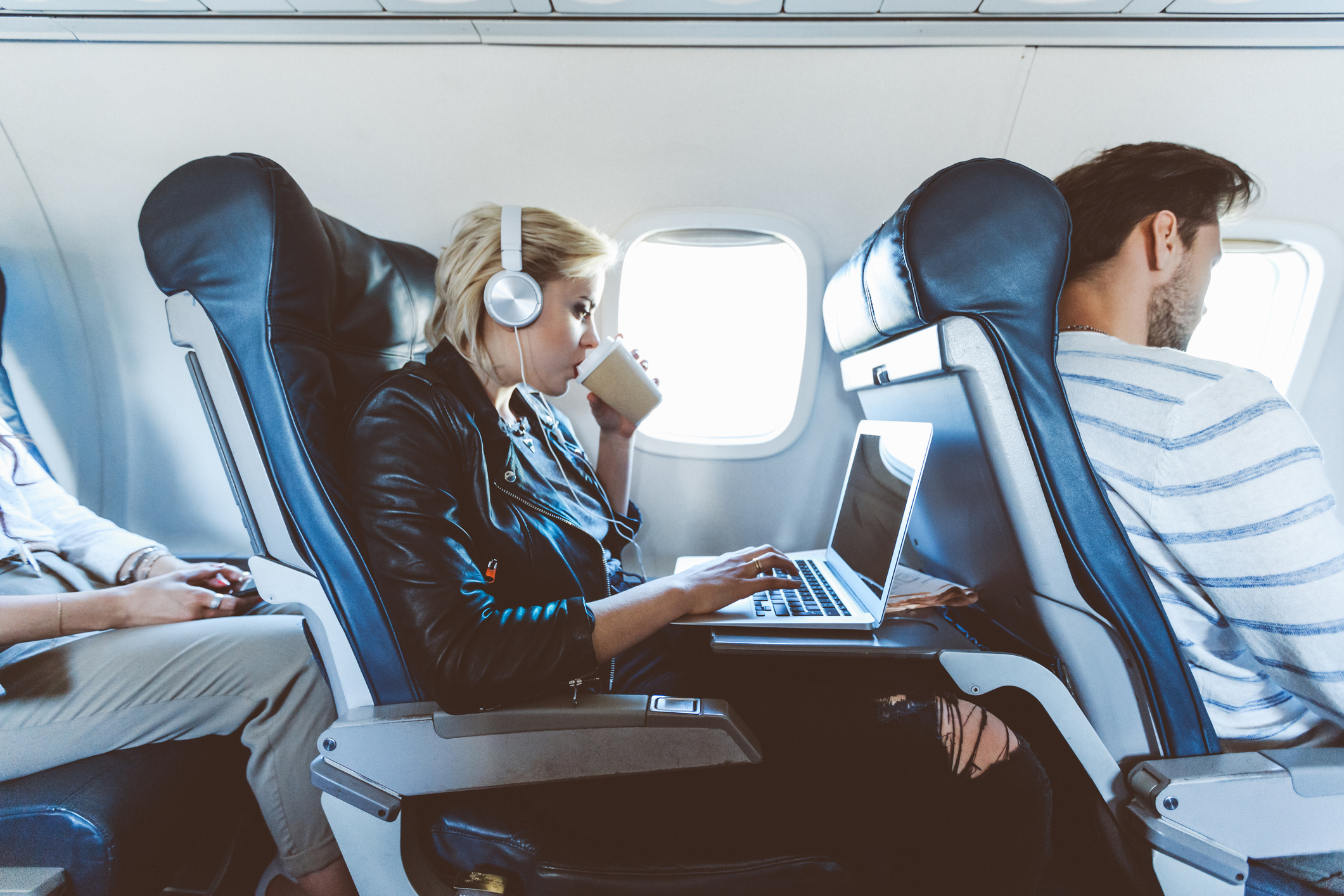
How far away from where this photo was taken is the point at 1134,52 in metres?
1.71

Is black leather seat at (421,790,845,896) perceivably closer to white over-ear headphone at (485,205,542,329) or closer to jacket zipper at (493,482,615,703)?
jacket zipper at (493,482,615,703)

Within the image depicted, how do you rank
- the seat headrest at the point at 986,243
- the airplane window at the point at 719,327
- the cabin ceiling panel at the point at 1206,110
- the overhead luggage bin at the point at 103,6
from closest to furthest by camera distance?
the seat headrest at the point at 986,243 < the overhead luggage bin at the point at 103,6 < the cabin ceiling panel at the point at 1206,110 < the airplane window at the point at 719,327

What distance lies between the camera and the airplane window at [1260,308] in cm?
196

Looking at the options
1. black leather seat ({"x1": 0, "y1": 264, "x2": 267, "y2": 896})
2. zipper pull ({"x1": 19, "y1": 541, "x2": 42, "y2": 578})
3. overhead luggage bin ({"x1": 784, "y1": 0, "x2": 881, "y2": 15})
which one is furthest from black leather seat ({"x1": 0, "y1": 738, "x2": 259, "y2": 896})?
overhead luggage bin ({"x1": 784, "y1": 0, "x2": 881, "y2": 15})

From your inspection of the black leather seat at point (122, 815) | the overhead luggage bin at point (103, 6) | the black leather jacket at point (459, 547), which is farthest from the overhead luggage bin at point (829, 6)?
the black leather seat at point (122, 815)

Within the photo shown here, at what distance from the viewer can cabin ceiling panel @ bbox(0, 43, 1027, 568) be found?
5.61 ft

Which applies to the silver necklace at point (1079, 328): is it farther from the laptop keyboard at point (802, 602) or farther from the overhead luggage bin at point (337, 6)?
the overhead luggage bin at point (337, 6)

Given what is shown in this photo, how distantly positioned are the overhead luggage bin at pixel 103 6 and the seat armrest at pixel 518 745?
1967 millimetres

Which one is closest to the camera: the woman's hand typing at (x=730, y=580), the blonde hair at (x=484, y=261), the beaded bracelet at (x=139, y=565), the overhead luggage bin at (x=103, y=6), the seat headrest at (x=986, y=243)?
the seat headrest at (x=986, y=243)

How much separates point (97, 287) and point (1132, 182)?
2.92 metres

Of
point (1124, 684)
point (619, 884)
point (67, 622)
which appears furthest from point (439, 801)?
point (1124, 684)

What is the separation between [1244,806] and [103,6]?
3084 millimetres

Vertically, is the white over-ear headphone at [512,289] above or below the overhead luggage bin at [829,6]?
below

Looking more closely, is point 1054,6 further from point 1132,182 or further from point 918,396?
point 918,396
